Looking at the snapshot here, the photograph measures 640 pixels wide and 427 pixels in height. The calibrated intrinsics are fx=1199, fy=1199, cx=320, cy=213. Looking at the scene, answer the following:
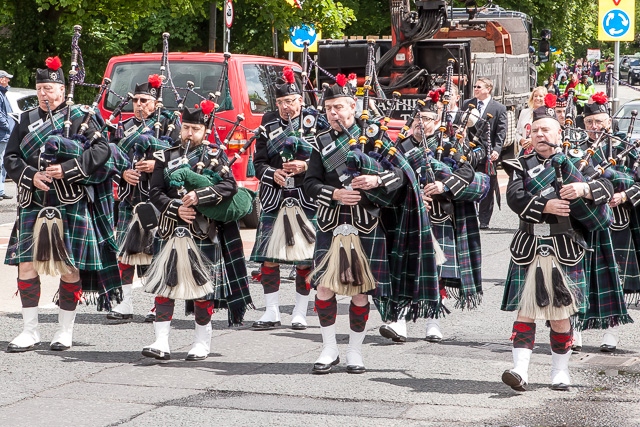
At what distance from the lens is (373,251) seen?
7.07m

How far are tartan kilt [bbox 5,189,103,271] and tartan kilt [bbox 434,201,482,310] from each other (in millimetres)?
2371

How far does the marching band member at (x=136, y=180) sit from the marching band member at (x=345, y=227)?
199 centimetres

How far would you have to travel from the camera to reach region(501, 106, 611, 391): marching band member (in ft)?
21.1

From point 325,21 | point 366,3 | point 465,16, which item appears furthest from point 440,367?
point 366,3

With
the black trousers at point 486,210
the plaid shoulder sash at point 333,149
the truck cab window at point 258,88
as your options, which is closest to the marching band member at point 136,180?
the plaid shoulder sash at point 333,149

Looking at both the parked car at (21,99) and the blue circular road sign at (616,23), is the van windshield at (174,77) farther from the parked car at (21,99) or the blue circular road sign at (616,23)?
the blue circular road sign at (616,23)

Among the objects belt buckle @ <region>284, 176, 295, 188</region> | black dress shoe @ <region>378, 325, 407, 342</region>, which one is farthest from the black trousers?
black dress shoe @ <region>378, 325, 407, 342</region>

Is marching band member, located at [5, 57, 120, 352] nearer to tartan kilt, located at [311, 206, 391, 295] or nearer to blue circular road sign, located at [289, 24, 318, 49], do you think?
tartan kilt, located at [311, 206, 391, 295]

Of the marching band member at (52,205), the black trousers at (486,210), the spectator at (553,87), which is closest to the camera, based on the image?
the marching band member at (52,205)

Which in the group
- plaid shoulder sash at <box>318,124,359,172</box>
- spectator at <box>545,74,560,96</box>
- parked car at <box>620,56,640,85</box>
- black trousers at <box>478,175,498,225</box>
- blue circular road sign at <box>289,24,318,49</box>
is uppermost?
parked car at <box>620,56,640,85</box>

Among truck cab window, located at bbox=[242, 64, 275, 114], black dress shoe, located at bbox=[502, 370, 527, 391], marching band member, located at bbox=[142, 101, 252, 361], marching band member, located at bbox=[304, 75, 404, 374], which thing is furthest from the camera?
truck cab window, located at bbox=[242, 64, 275, 114]

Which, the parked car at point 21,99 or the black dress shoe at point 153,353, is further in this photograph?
the parked car at point 21,99

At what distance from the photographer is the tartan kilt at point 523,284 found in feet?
21.5

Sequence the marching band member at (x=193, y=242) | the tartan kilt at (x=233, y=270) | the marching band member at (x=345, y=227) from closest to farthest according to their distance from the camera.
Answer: the marching band member at (x=345, y=227) < the marching band member at (x=193, y=242) < the tartan kilt at (x=233, y=270)
